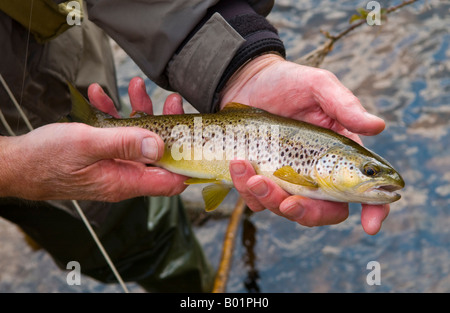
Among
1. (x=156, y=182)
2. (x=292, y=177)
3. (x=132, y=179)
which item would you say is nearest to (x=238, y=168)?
(x=292, y=177)

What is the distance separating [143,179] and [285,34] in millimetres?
3329

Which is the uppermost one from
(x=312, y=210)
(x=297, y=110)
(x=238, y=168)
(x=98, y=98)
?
(x=98, y=98)

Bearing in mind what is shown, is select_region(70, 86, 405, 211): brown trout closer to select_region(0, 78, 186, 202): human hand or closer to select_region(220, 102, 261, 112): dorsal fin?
select_region(220, 102, 261, 112): dorsal fin

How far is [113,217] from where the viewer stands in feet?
11.9

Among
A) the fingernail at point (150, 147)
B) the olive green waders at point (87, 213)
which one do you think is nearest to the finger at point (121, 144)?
the fingernail at point (150, 147)

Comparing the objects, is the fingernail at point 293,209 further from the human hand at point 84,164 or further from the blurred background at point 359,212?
the blurred background at point 359,212

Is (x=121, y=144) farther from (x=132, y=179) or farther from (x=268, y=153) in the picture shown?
(x=268, y=153)

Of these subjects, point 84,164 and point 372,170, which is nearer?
point 372,170

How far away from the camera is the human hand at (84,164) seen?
249cm

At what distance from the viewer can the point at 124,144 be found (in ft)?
8.12

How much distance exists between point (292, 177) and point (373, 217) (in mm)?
415

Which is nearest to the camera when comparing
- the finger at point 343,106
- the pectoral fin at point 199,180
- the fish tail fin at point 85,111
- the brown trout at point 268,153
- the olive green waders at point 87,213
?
the finger at point 343,106
